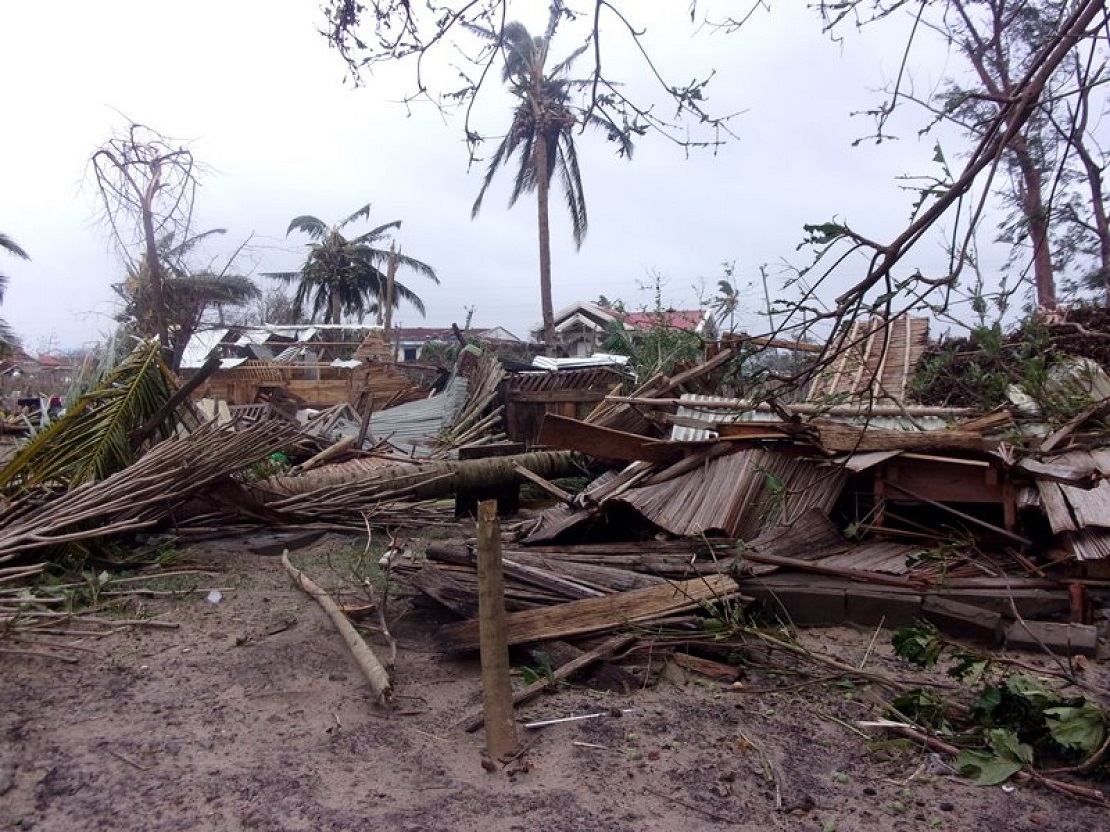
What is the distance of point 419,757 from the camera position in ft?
11.1

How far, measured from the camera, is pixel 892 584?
16.1 ft

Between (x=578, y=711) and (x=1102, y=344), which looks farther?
(x=1102, y=344)

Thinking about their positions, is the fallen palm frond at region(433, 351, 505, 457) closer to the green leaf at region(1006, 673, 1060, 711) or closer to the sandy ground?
the sandy ground

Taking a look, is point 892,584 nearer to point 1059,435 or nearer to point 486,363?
point 1059,435

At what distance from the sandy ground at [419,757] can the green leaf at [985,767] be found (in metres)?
0.06

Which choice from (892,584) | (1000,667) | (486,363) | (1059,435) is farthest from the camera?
(486,363)

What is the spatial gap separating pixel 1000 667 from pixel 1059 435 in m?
1.81

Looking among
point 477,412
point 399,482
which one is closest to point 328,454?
point 399,482

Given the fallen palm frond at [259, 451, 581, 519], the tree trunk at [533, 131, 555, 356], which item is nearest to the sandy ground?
the fallen palm frond at [259, 451, 581, 519]

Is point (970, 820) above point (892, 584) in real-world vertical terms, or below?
below

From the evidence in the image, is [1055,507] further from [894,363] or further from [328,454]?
[328,454]

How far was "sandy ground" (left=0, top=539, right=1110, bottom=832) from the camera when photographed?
2959mm

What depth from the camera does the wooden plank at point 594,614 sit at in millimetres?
4320

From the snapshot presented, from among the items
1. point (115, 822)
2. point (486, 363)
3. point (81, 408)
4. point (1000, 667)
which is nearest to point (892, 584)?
point (1000, 667)
